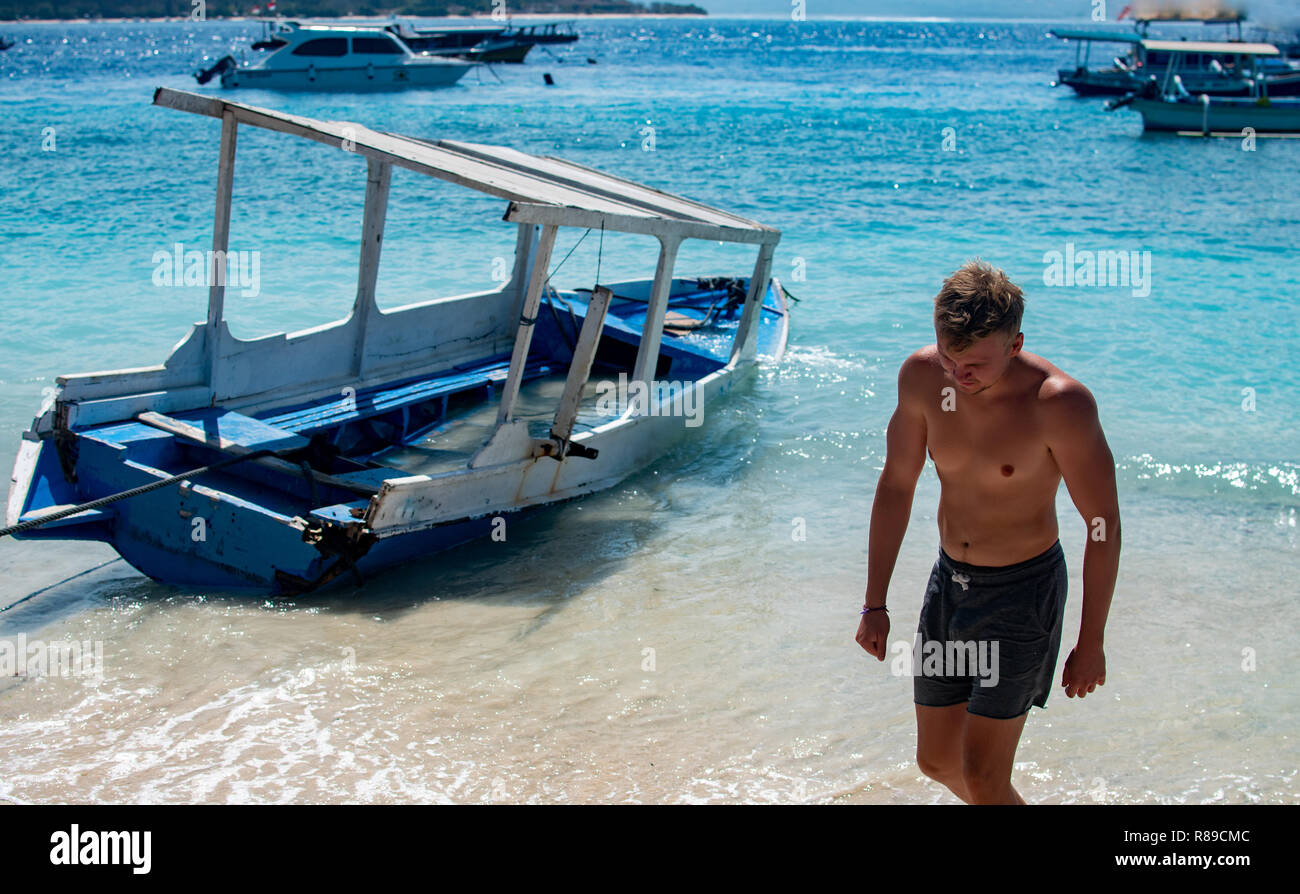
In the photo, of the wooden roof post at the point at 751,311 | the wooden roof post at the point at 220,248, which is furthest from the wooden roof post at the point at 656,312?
the wooden roof post at the point at 220,248

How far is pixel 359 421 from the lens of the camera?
7648 millimetres

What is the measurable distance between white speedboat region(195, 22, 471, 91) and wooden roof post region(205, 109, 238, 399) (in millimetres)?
41148

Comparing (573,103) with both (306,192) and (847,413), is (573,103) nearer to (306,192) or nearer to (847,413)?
(306,192)

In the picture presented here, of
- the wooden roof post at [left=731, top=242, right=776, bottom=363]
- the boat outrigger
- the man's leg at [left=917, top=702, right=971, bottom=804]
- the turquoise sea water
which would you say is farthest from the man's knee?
the wooden roof post at [left=731, top=242, right=776, bottom=363]

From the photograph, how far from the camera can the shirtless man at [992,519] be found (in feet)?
10.2

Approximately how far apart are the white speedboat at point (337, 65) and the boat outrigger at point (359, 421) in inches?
1552

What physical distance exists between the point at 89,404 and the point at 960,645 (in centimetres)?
522

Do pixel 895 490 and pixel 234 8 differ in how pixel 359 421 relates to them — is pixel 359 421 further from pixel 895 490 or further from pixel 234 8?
pixel 234 8

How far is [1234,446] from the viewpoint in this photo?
9.16 meters

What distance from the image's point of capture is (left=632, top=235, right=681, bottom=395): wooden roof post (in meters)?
7.59

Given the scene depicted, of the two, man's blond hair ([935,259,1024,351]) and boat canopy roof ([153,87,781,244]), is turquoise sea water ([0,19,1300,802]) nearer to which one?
boat canopy roof ([153,87,781,244])

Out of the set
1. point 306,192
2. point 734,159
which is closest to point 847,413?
point 306,192
